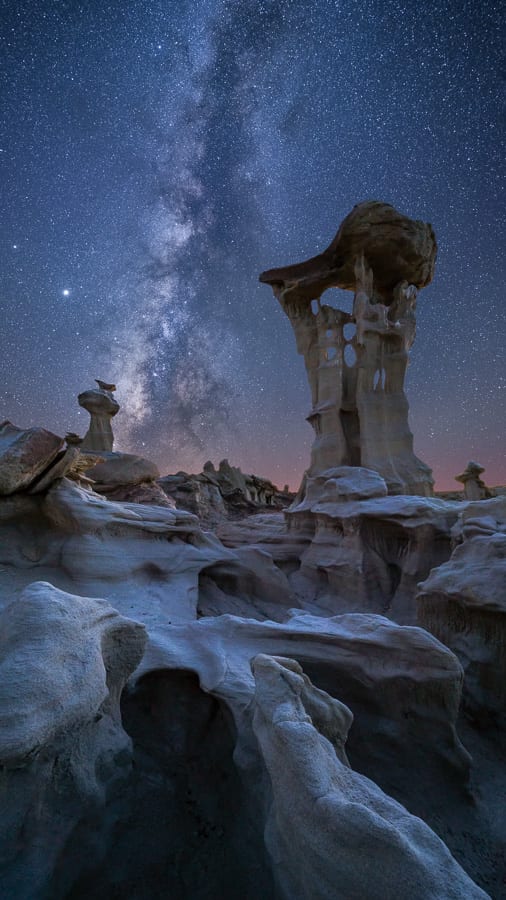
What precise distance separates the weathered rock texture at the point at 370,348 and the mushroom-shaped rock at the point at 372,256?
0.04 meters

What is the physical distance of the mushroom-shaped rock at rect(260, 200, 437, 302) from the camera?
1411 cm

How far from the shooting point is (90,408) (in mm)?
16312

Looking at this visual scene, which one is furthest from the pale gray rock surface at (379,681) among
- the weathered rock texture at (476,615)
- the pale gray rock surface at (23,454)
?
the pale gray rock surface at (23,454)

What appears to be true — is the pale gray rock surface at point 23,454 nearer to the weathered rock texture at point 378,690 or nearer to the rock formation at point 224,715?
the rock formation at point 224,715

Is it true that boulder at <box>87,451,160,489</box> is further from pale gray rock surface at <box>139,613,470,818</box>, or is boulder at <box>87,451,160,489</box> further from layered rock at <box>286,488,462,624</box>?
pale gray rock surface at <box>139,613,470,818</box>

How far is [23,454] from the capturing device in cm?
→ 498

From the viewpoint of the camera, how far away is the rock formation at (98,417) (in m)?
16.1

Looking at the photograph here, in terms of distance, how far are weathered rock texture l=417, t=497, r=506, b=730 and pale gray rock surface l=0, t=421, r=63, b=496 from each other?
578 centimetres

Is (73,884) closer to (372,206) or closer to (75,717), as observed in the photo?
(75,717)

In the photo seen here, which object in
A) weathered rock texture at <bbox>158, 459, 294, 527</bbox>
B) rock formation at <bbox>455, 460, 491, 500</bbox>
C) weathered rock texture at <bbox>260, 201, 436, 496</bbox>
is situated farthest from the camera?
rock formation at <bbox>455, 460, 491, 500</bbox>

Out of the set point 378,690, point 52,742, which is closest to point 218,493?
point 378,690

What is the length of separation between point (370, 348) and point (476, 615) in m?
11.6

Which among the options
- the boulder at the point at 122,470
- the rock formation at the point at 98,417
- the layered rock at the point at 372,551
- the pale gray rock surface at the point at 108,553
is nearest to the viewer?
the pale gray rock surface at the point at 108,553

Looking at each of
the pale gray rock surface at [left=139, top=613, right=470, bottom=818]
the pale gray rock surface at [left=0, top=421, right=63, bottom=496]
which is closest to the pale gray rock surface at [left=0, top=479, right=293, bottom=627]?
the pale gray rock surface at [left=0, top=421, right=63, bottom=496]
